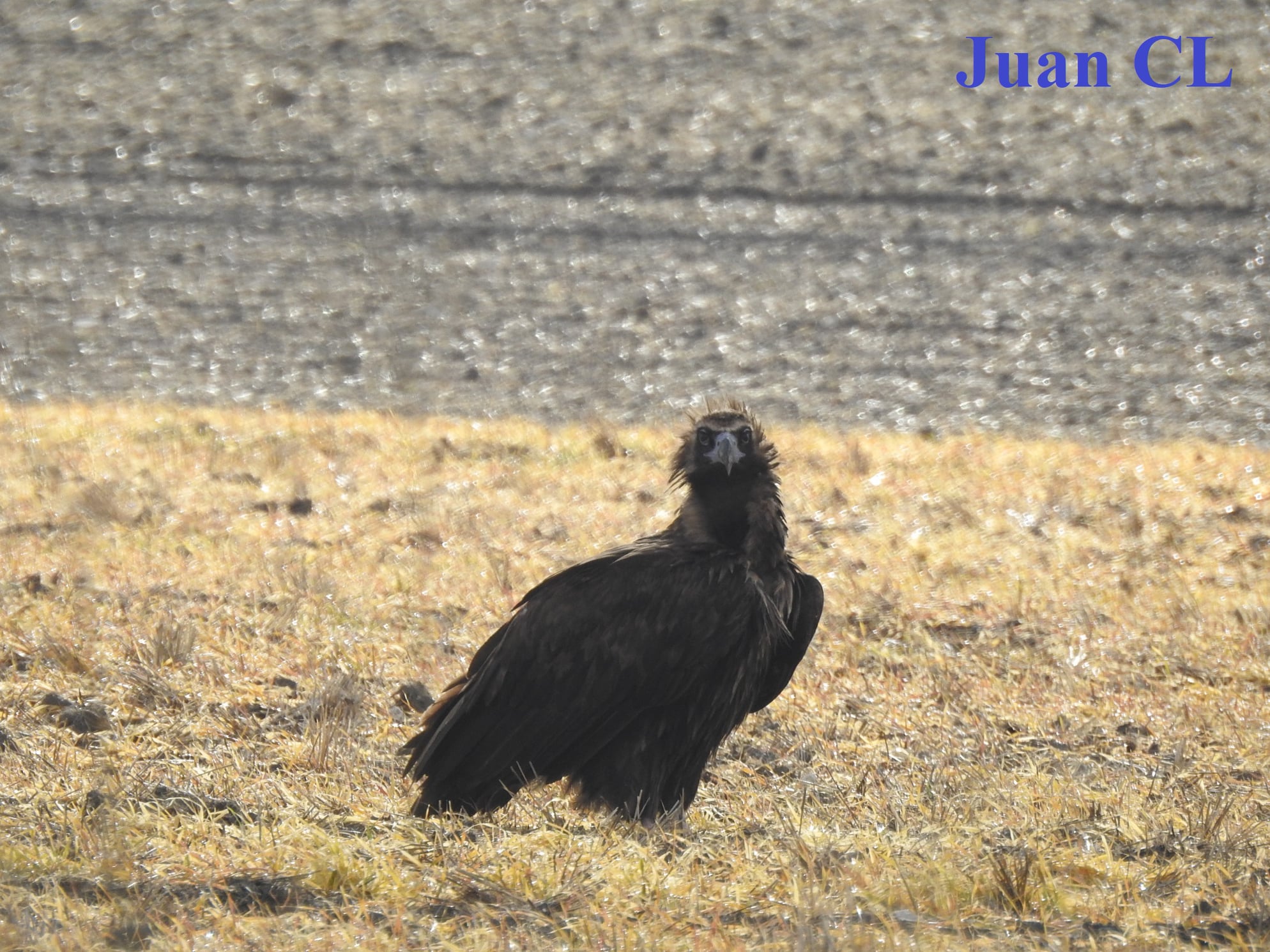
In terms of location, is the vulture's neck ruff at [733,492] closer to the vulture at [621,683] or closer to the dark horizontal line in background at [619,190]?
the vulture at [621,683]

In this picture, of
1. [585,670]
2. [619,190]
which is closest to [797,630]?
[585,670]

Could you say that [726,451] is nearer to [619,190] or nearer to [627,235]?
[627,235]

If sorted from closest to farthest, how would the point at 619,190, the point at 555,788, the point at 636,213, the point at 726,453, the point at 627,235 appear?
the point at 726,453
the point at 555,788
the point at 627,235
the point at 636,213
the point at 619,190

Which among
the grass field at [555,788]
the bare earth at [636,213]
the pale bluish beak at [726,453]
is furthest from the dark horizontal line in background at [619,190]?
the pale bluish beak at [726,453]

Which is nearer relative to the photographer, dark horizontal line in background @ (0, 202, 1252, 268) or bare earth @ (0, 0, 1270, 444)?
bare earth @ (0, 0, 1270, 444)

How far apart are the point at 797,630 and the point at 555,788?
1.25 m

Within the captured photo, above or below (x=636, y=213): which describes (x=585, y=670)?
above

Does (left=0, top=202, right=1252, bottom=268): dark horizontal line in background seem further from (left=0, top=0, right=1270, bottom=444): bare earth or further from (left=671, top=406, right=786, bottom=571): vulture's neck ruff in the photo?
(left=671, top=406, right=786, bottom=571): vulture's neck ruff

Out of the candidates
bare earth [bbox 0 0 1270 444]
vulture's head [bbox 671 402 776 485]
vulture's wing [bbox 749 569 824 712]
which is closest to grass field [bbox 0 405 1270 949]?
vulture's wing [bbox 749 569 824 712]

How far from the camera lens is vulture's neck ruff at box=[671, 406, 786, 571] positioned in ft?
18.8

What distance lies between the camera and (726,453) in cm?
586

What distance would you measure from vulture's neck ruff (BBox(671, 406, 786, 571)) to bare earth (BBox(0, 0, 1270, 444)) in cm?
1206

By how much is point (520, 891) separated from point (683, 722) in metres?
1.31

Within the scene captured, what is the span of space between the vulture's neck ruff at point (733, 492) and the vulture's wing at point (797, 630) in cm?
13
